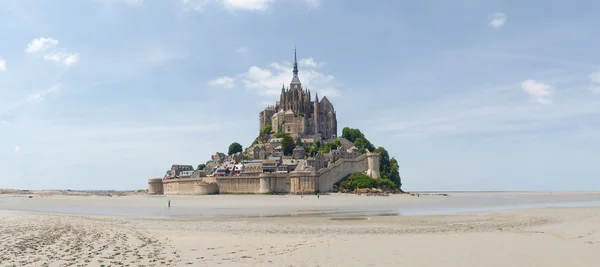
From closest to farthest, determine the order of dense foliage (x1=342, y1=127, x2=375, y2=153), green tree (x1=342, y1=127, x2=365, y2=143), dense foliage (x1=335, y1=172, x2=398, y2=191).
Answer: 1. dense foliage (x1=335, y1=172, x2=398, y2=191)
2. dense foliage (x1=342, y1=127, x2=375, y2=153)
3. green tree (x1=342, y1=127, x2=365, y2=143)

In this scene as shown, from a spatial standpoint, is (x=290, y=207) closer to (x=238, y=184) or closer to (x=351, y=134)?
(x=238, y=184)

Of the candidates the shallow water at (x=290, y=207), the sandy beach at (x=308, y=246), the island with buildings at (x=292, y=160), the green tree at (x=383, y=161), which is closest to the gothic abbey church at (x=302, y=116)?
the island with buildings at (x=292, y=160)

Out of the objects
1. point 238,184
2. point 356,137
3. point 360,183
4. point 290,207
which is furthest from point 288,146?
point 290,207

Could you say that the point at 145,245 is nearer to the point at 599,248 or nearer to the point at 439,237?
the point at 439,237

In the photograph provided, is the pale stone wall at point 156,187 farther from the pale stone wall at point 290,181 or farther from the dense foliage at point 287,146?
the dense foliage at point 287,146

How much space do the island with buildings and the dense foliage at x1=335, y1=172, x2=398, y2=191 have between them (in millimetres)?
527

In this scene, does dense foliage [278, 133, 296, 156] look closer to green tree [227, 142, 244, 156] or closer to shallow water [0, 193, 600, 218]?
green tree [227, 142, 244, 156]

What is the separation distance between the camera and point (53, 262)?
13398mm

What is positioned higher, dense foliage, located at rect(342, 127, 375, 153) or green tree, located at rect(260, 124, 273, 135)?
green tree, located at rect(260, 124, 273, 135)

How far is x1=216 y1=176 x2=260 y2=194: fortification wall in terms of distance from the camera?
82062 mm

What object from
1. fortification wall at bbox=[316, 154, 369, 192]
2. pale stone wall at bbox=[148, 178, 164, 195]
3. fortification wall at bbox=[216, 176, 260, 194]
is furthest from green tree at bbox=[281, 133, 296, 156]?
pale stone wall at bbox=[148, 178, 164, 195]

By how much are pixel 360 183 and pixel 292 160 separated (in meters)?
15.9

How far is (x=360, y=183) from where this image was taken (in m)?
78.7

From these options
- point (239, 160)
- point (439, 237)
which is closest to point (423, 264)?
point (439, 237)
